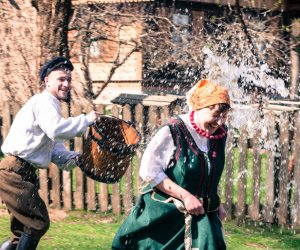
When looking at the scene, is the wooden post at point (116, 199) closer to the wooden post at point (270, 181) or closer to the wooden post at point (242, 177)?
the wooden post at point (242, 177)

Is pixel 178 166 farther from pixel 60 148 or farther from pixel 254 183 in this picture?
pixel 254 183

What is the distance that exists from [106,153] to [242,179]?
2774 millimetres

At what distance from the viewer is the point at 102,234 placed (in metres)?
6.90

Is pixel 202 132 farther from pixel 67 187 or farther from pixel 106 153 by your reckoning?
pixel 67 187

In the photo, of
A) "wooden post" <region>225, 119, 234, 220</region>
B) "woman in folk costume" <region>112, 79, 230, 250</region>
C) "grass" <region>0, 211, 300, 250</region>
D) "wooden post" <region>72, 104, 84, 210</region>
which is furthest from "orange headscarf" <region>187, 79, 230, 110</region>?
"wooden post" <region>72, 104, 84, 210</region>

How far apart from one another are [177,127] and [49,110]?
44.7 inches

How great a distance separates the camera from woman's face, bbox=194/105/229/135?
4.09 m

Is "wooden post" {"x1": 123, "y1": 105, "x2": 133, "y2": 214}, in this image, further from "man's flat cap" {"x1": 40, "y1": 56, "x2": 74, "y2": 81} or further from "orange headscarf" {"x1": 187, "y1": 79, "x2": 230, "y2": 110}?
"orange headscarf" {"x1": 187, "y1": 79, "x2": 230, "y2": 110}

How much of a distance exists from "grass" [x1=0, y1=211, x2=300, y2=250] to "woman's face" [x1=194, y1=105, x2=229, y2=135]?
251cm

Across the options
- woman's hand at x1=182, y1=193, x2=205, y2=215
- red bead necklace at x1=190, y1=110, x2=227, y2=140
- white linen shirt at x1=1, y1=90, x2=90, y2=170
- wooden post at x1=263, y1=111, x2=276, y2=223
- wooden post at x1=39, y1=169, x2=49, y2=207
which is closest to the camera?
woman's hand at x1=182, y1=193, x2=205, y2=215

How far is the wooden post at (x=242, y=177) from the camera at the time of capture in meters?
7.48

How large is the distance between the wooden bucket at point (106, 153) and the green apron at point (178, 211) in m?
0.80

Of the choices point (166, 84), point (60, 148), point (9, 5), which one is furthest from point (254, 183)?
point (166, 84)

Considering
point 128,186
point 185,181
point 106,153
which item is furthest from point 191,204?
point 128,186
